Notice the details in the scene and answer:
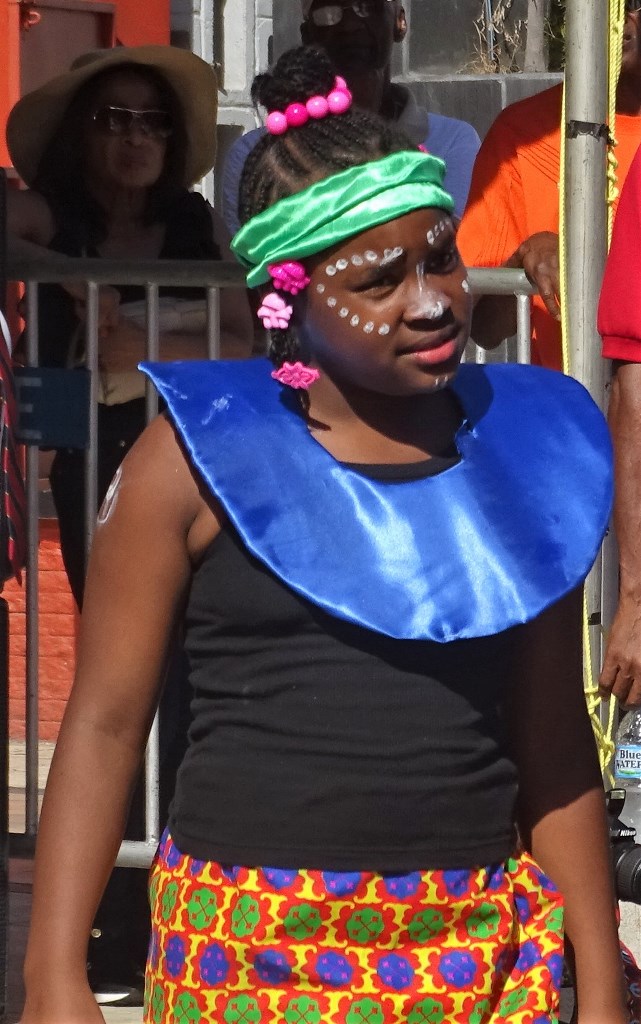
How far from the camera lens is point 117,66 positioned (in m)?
4.29

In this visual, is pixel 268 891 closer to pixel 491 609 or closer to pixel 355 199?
pixel 491 609

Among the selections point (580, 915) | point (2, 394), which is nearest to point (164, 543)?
point (580, 915)

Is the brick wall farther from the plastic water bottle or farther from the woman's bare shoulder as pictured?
the woman's bare shoulder

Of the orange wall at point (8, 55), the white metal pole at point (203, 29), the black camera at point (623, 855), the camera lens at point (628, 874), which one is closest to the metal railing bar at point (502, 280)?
the black camera at point (623, 855)

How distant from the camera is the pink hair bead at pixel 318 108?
7.11 ft

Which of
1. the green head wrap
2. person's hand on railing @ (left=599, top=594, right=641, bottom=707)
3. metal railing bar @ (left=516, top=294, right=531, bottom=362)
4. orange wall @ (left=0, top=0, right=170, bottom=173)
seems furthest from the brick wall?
the green head wrap

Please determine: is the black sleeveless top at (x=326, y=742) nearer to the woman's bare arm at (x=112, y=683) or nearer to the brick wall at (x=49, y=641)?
the woman's bare arm at (x=112, y=683)

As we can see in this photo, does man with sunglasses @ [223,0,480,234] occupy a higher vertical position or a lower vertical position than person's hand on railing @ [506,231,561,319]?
higher

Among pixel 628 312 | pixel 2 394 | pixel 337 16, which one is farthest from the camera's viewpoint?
pixel 337 16

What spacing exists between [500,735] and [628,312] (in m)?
1.10

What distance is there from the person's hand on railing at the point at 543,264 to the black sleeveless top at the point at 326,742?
1563mm

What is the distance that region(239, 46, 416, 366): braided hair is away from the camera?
2.12 metres

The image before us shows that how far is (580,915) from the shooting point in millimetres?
2189

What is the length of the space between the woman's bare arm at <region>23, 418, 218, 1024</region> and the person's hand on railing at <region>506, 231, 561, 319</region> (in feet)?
5.16
